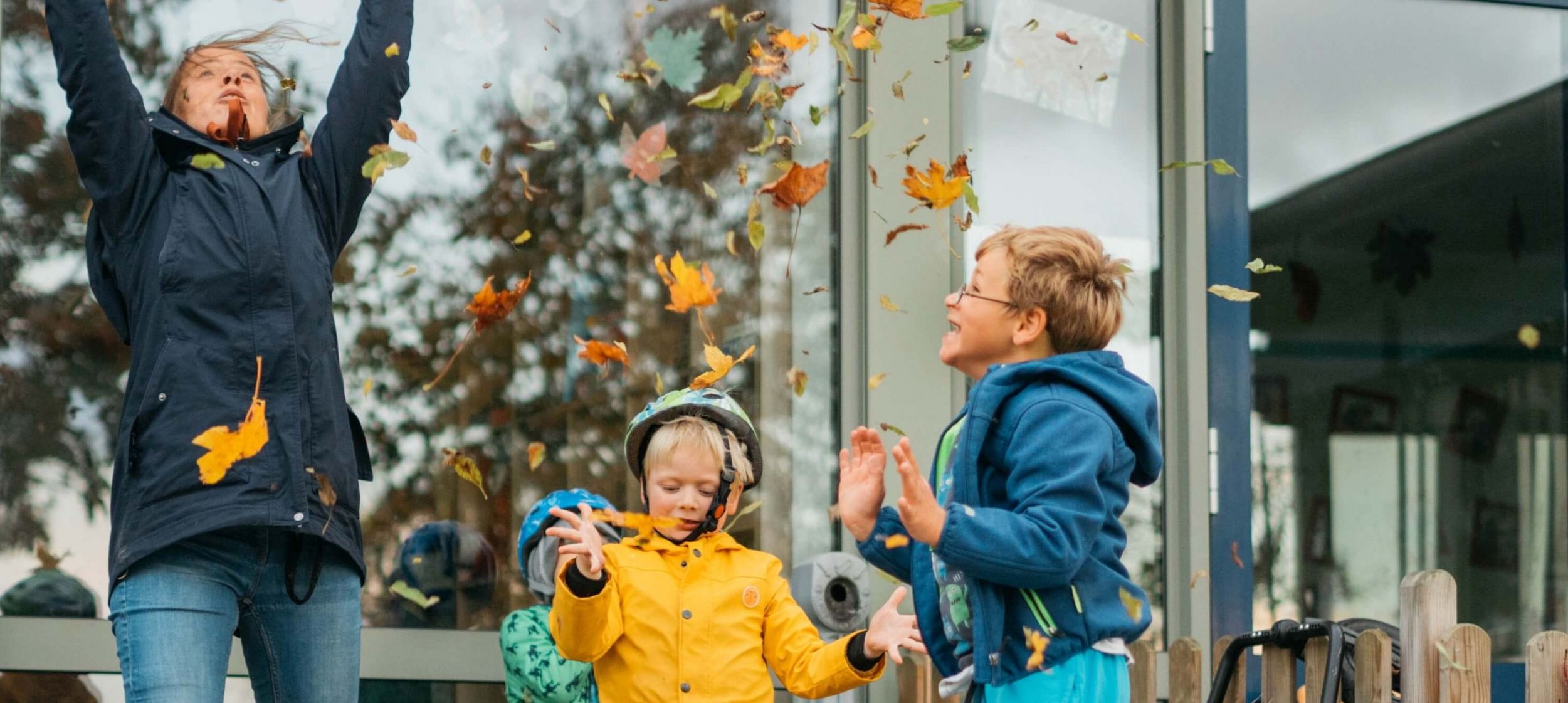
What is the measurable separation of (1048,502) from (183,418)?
1.44 meters

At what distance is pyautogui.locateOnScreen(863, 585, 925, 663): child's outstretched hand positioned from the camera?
9.46ft

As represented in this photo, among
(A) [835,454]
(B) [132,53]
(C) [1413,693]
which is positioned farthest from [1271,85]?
(B) [132,53]

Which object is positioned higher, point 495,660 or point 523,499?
point 523,499

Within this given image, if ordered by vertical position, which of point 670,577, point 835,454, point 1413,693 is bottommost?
point 1413,693

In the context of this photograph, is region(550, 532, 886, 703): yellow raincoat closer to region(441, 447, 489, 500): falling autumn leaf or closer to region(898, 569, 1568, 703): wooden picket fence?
region(441, 447, 489, 500): falling autumn leaf

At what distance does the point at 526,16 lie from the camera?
14.2 ft

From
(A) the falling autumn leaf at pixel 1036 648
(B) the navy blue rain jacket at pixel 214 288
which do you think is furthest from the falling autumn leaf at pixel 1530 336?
(B) the navy blue rain jacket at pixel 214 288

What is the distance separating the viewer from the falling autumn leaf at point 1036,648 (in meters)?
2.68

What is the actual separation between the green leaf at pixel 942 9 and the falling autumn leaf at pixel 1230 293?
103 cm

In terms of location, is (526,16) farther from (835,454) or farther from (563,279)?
(835,454)

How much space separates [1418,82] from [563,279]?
3.58 metres

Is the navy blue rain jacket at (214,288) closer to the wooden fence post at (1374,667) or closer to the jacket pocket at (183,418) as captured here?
the jacket pocket at (183,418)

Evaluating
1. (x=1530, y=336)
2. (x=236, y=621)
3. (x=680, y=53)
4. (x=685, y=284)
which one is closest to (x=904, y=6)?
(x=680, y=53)

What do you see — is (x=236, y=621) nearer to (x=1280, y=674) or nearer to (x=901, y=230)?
(x=901, y=230)
